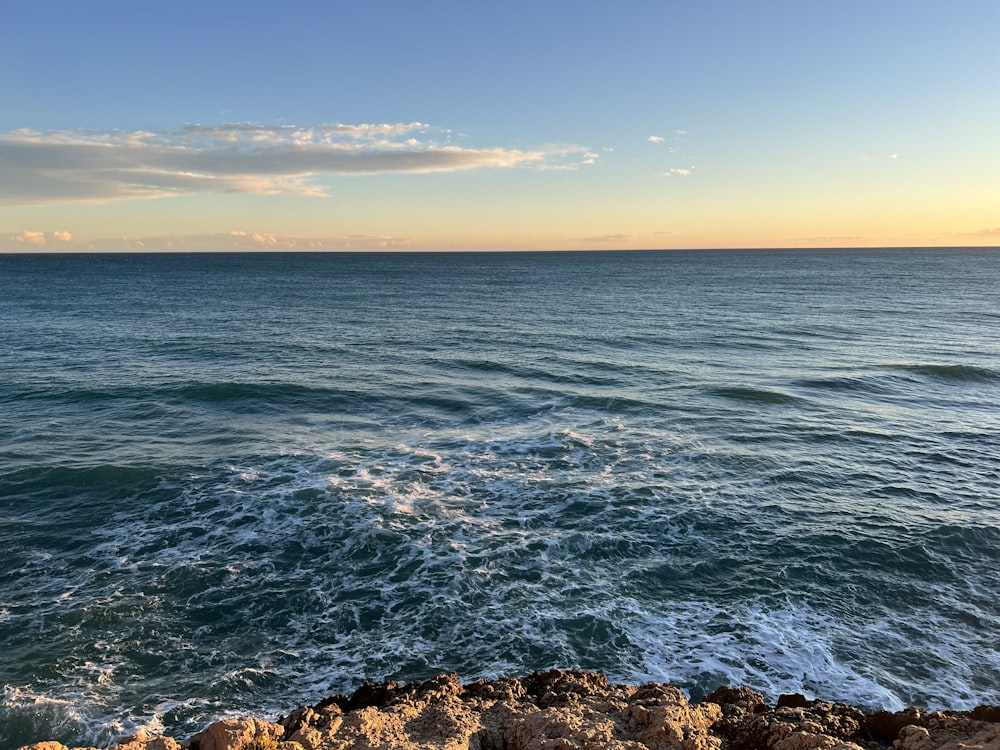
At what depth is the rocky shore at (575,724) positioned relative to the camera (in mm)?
6906

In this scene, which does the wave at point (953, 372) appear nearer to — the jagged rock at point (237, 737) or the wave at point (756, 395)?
the wave at point (756, 395)

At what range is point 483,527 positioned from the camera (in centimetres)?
1458

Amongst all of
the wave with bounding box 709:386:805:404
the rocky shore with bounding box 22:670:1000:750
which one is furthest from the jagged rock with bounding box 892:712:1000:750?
the wave with bounding box 709:386:805:404

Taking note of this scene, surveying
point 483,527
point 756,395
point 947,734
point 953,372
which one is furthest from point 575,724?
point 953,372

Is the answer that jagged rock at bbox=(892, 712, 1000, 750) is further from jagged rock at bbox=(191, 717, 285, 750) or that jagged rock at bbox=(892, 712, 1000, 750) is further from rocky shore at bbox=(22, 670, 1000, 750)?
jagged rock at bbox=(191, 717, 285, 750)

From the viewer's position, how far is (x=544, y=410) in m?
23.7

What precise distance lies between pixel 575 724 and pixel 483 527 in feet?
24.7

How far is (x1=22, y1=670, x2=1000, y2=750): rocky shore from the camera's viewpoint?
22.7 ft

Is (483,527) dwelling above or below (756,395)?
below

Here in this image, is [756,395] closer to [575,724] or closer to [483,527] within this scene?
[483,527]

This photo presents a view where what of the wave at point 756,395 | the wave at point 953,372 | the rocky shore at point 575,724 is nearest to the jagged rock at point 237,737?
the rocky shore at point 575,724

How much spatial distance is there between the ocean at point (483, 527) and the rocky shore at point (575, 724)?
1506mm

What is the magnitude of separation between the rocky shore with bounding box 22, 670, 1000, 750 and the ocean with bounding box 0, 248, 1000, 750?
151cm

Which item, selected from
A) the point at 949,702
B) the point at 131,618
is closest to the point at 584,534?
the point at 949,702
